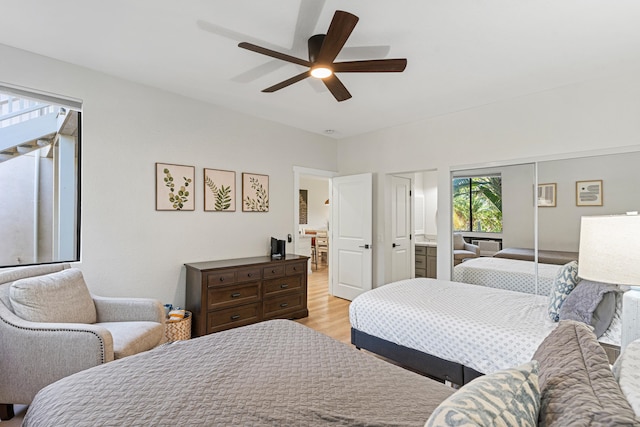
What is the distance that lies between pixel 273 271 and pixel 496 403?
3.21 metres

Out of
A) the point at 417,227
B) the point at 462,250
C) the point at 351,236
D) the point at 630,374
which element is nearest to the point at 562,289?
the point at 630,374

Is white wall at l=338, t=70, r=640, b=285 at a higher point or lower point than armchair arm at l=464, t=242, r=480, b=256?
higher

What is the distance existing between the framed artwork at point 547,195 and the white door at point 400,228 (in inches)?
74.6

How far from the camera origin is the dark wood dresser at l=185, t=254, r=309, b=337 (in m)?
3.21

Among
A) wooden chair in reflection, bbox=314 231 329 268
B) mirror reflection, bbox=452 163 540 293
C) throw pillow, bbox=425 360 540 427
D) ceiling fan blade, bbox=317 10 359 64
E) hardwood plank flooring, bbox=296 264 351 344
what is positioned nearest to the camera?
throw pillow, bbox=425 360 540 427

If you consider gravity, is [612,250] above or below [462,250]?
above

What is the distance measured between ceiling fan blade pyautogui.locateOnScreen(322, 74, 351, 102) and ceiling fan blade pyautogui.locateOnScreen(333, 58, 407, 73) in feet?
0.47

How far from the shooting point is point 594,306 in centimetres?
193

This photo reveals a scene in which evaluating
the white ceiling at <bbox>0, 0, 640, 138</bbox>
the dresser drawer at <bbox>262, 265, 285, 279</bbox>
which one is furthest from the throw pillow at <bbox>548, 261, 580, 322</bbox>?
the dresser drawer at <bbox>262, 265, 285, 279</bbox>

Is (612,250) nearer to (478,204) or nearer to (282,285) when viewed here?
(478,204)

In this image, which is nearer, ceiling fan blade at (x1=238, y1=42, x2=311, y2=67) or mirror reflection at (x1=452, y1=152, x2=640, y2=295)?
ceiling fan blade at (x1=238, y1=42, x2=311, y2=67)

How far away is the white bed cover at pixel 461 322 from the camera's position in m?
1.98

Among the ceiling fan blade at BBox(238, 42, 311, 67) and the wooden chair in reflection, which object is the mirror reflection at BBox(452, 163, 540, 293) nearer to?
the ceiling fan blade at BBox(238, 42, 311, 67)

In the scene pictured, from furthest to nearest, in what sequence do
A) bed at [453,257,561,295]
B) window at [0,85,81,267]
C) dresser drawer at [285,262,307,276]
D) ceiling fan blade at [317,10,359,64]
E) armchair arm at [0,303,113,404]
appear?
1. dresser drawer at [285,262,307,276]
2. bed at [453,257,561,295]
3. window at [0,85,81,267]
4. armchair arm at [0,303,113,404]
5. ceiling fan blade at [317,10,359,64]
